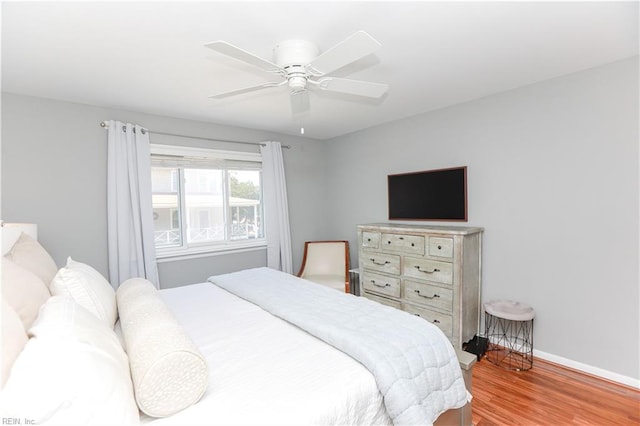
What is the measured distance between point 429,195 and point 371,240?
83 cm

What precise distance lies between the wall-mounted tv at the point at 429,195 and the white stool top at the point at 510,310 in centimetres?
86

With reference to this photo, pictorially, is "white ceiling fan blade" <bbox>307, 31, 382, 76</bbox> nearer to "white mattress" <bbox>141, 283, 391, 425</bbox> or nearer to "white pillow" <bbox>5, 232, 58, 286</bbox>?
"white mattress" <bbox>141, 283, 391, 425</bbox>

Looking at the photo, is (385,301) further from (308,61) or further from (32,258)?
(32,258)

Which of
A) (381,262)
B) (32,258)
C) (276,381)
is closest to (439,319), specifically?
(381,262)

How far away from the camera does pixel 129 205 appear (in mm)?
3139

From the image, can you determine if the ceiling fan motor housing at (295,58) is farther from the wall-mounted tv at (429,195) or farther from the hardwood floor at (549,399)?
the hardwood floor at (549,399)

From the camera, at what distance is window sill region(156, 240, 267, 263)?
3.40 m

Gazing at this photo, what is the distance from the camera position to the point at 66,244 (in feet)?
9.40

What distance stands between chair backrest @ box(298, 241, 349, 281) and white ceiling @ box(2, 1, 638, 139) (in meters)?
2.04

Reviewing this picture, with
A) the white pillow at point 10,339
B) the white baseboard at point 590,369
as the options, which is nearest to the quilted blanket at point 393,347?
the white pillow at point 10,339

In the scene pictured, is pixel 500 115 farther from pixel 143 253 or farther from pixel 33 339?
pixel 143 253

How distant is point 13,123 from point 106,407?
300 cm

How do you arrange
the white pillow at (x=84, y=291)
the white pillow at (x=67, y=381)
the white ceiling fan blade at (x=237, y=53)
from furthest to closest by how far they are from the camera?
1. the white pillow at (x=84, y=291)
2. the white ceiling fan blade at (x=237, y=53)
3. the white pillow at (x=67, y=381)

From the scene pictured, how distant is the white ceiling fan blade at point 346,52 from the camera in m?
1.35
